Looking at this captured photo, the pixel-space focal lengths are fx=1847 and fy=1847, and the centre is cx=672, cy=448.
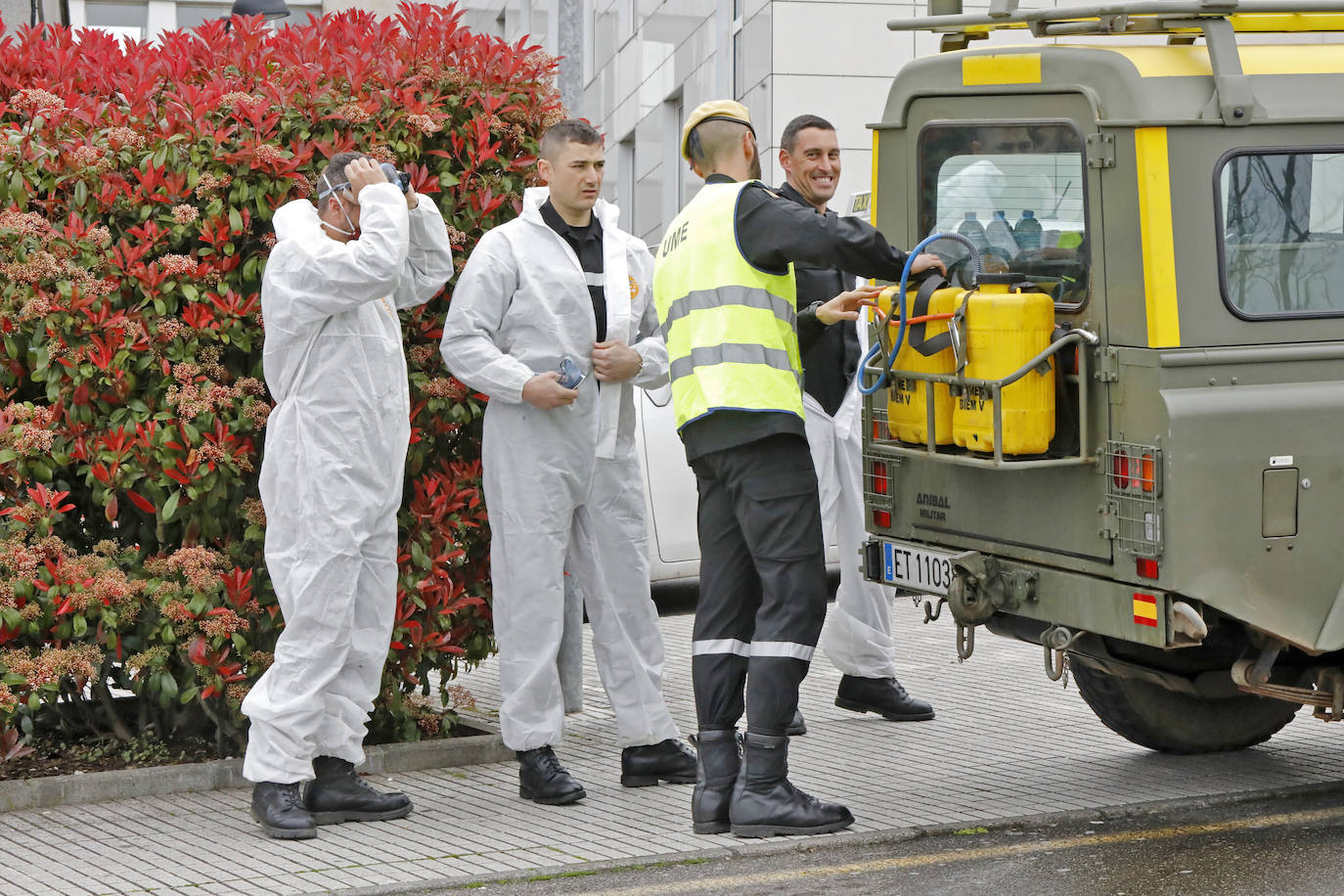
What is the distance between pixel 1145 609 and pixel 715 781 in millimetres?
1405

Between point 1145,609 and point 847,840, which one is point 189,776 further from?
point 1145,609

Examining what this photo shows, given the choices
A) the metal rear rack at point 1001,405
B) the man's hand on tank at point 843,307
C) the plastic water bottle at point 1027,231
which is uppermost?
the plastic water bottle at point 1027,231

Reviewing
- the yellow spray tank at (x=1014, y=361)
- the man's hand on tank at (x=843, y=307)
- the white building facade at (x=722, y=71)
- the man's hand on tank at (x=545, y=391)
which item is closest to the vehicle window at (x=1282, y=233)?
the yellow spray tank at (x=1014, y=361)

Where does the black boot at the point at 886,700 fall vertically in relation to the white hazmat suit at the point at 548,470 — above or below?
below

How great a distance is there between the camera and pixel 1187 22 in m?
5.39

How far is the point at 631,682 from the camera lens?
625cm

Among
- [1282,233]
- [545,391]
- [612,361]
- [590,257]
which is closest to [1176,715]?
[1282,233]

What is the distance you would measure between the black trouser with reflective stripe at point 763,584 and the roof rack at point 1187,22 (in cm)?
144

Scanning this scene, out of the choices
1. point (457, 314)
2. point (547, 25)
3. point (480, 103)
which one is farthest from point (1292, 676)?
point (547, 25)

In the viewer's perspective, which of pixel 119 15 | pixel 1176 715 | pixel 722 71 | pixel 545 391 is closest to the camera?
pixel 545 391

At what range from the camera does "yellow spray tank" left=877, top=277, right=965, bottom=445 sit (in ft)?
17.9

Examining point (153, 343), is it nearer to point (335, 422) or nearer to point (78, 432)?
point (78, 432)

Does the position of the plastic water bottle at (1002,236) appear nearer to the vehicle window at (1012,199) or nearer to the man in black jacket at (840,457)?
the vehicle window at (1012,199)

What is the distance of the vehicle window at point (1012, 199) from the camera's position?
5359 mm
